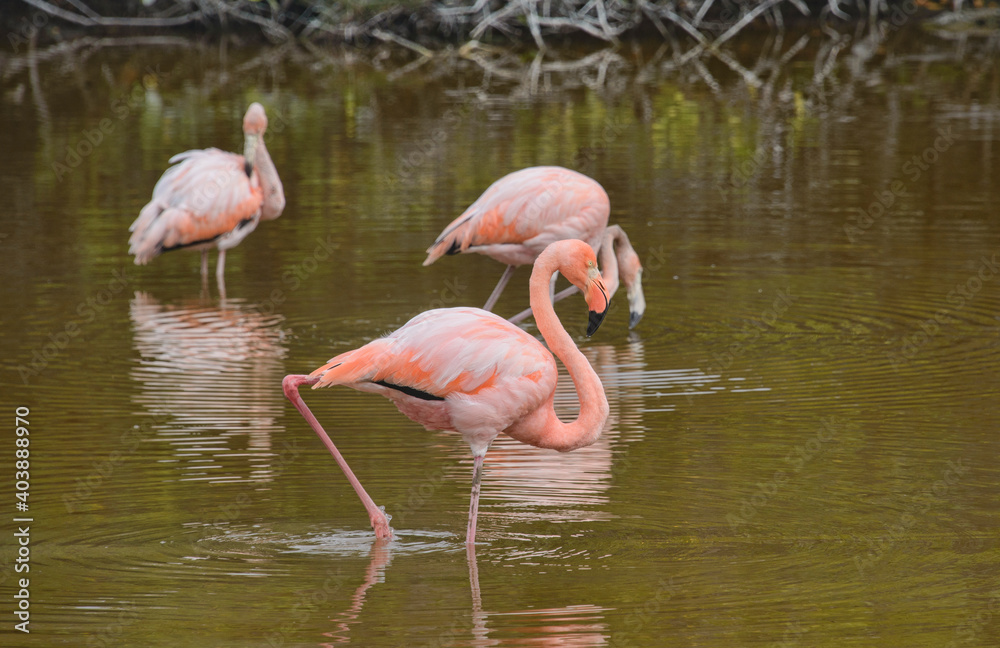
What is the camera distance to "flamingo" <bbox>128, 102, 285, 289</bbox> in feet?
30.6

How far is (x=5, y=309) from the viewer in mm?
8398

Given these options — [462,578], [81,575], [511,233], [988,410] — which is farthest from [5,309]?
[988,410]

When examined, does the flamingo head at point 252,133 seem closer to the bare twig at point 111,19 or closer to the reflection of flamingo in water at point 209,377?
the reflection of flamingo in water at point 209,377

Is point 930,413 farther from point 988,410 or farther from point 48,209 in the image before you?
point 48,209

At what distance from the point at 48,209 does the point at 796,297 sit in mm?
6413

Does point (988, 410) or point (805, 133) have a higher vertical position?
point (805, 133)

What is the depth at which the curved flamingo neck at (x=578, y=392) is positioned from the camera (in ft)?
15.9

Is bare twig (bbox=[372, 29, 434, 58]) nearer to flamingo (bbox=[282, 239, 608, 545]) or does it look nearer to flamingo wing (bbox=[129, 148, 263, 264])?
flamingo wing (bbox=[129, 148, 263, 264])
